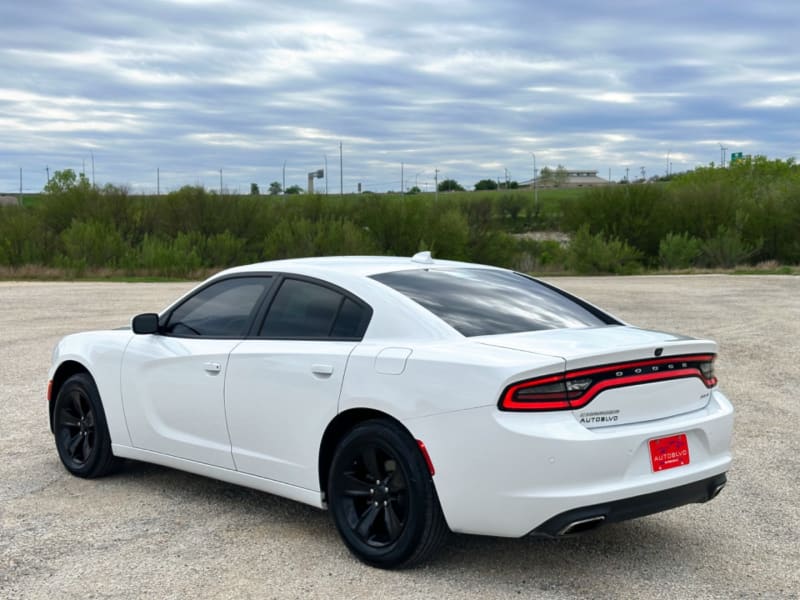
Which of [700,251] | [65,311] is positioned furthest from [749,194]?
[65,311]

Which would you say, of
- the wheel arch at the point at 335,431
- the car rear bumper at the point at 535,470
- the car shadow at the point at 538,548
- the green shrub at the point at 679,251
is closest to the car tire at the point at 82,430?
the car shadow at the point at 538,548

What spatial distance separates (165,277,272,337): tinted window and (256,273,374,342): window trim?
84 mm

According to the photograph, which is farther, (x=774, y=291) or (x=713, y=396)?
(x=774, y=291)

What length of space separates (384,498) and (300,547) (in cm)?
73

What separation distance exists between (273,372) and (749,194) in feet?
188

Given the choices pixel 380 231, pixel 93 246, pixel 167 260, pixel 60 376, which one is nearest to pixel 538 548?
pixel 60 376

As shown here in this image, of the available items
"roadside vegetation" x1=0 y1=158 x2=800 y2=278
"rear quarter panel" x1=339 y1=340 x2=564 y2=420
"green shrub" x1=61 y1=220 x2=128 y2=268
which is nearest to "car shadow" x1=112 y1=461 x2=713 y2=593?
"rear quarter panel" x1=339 y1=340 x2=564 y2=420

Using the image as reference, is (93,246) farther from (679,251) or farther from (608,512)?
(608,512)

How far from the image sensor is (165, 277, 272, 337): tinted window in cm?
607

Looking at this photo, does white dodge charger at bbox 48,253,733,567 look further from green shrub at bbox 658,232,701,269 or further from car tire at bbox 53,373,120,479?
green shrub at bbox 658,232,701,269

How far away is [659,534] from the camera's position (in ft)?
18.8

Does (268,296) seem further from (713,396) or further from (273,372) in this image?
(713,396)

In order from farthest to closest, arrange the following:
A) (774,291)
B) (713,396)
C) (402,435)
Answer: (774,291) → (713,396) → (402,435)

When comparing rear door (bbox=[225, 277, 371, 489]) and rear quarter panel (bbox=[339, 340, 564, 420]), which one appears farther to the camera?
rear door (bbox=[225, 277, 371, 489])
